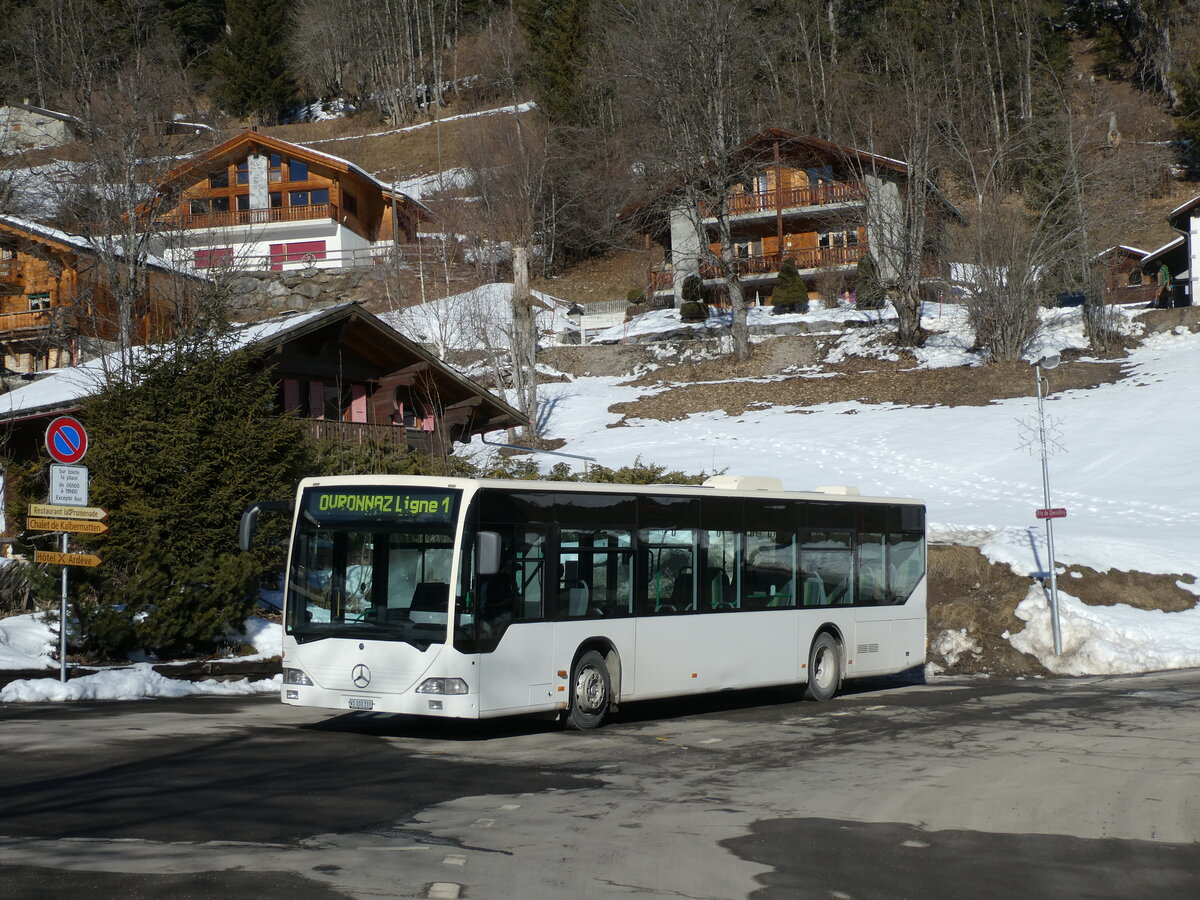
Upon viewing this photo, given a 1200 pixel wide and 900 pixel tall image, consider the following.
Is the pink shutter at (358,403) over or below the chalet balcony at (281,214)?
below

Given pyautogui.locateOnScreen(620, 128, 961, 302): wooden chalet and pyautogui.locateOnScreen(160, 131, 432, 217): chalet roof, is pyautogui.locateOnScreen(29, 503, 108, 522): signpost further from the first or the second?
pyautogui.locateOnScreen(160, 131, 432, 217): chalet roof

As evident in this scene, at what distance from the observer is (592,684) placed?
14.3m

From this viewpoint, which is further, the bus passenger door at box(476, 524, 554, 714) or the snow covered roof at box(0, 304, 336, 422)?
the snow covered roof at box(0, 304, 336, 422)

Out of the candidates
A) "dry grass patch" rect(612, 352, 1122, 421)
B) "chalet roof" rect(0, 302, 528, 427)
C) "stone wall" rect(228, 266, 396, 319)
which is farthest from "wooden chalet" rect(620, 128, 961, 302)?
"chalet roof" rect(0, 302, 528, 427)

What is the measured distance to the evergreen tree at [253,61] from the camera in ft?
327

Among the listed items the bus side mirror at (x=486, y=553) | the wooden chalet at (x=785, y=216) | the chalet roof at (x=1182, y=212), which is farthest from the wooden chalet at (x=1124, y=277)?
the bus side mirror at (x=486, y=553)

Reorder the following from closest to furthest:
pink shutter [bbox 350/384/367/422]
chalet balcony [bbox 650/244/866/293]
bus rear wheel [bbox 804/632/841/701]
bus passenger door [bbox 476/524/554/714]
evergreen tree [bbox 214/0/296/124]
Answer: bus passenger door [bbox 476/524/554/714], bus rear wheel [bbox 804/632/841/701], pink shutter [bbox 350/384/367/422], chalet balcony [bbox 650/244/866/293], evergreen tree [bbox 214/0/296/124]

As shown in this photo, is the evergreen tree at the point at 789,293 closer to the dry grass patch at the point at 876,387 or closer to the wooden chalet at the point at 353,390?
the dry grass patch at the point at 876,387

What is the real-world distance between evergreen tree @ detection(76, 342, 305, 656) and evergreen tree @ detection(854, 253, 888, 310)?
40.3 meters

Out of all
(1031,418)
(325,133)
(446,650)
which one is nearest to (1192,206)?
(1031,418)

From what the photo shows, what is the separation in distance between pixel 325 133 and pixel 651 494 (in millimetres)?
93805

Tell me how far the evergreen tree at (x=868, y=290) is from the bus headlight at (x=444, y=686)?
47.0 metres

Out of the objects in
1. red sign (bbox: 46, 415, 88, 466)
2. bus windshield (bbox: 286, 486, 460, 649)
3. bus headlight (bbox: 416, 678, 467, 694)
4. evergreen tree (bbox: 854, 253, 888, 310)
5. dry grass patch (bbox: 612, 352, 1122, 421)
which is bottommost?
bus headlight (bbox: 416, 678, 467, 694)

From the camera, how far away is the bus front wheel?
14086 mm
